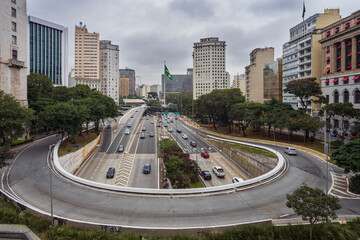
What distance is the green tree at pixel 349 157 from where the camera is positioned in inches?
918

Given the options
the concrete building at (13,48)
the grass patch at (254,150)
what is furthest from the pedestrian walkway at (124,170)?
the concrete building at (13,48)

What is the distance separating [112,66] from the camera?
198125 millimetres

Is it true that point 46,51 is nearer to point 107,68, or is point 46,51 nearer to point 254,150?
point 107,68

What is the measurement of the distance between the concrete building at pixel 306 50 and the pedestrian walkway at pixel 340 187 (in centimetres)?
5316

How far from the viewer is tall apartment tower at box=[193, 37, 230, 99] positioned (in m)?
179

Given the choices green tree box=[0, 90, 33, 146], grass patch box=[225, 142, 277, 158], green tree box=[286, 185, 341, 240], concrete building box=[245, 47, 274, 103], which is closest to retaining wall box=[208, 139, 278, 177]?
grass patch box=[225, 142, 277, 158]

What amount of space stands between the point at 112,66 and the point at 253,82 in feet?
424

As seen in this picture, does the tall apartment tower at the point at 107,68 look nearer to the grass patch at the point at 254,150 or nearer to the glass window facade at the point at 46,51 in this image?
the glass window facade at the point at 46,51

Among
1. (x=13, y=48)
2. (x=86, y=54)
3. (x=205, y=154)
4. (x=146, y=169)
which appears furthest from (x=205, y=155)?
(x=86, y=54)

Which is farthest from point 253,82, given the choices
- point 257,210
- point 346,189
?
point 257,210

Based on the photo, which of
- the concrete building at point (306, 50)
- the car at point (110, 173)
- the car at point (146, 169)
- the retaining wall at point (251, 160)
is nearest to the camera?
the car at point (110, 173)

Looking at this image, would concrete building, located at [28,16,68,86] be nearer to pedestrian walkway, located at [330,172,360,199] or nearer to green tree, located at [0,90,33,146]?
green tree, located at [0,90,33,146]

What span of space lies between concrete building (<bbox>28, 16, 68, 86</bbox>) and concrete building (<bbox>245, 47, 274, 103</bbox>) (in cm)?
12347

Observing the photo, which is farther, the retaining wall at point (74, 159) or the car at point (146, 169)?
the car at point (146, 169)
